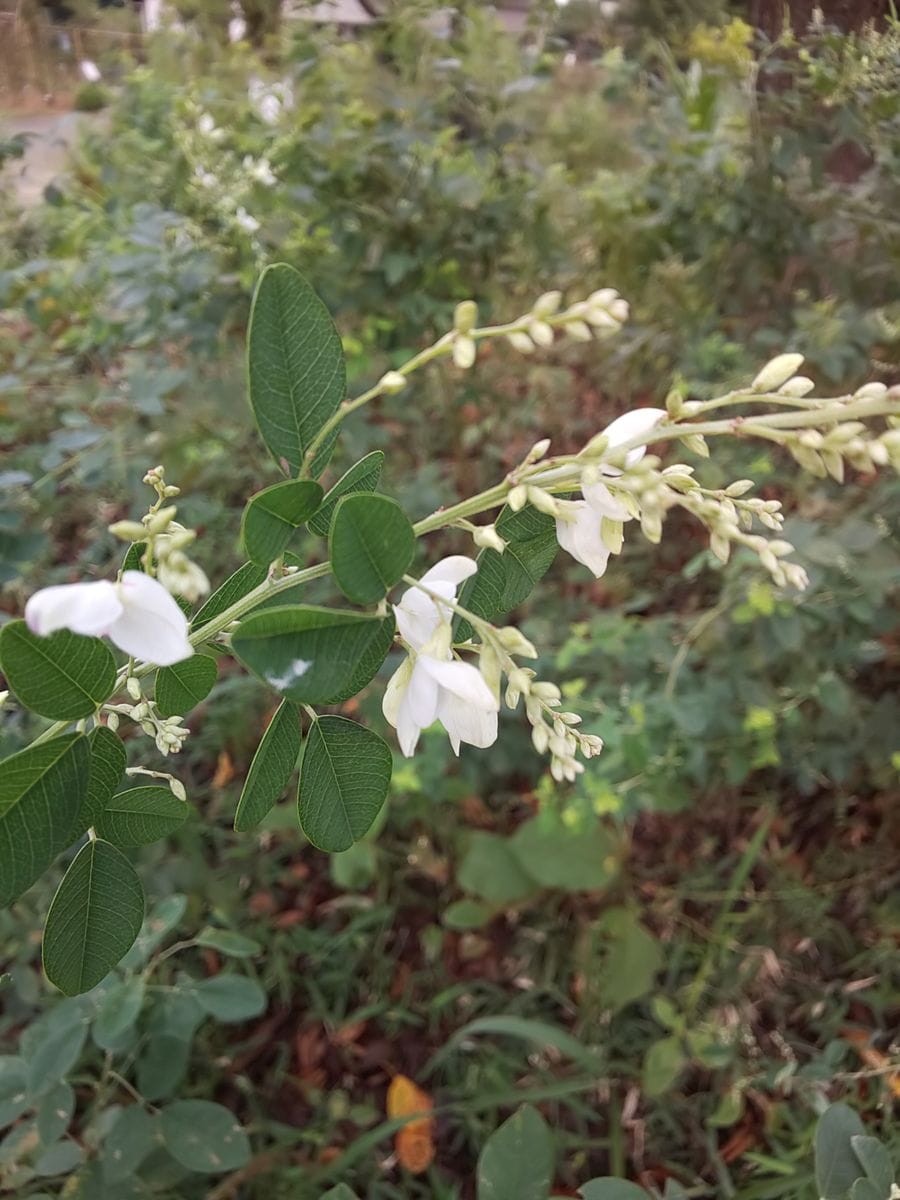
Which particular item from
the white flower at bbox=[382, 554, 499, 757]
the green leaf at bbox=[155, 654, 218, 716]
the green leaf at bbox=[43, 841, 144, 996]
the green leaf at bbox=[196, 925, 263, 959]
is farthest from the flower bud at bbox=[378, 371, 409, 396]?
the green leaf at bbox=[196, 925, 263, 959]

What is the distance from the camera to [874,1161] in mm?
667

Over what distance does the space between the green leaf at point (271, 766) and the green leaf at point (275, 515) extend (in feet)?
0.33

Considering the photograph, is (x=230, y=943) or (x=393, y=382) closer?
(x=393, y=382)

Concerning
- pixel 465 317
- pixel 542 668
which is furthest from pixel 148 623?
pixel 542 668

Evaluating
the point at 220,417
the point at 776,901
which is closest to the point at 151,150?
the point at 220,417

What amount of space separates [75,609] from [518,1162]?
627 mm

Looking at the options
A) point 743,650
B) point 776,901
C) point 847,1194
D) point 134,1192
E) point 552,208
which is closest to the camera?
point 847,1194

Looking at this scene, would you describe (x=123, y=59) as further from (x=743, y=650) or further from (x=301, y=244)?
(x=743, y=650)

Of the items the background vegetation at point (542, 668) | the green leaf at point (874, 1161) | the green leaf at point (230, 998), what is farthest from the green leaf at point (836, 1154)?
the green leaf at point (230, 998)

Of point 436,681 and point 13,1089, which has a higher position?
point 436,681

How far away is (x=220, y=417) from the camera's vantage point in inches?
66.3

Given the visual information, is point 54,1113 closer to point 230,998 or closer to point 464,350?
point 230,998

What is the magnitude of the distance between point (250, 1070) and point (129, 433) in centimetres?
114

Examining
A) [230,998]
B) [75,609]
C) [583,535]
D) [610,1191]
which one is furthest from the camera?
[230,998]
